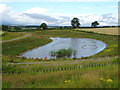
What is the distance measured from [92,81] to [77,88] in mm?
955

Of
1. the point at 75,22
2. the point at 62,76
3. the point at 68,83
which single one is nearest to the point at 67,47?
the point at 62,76

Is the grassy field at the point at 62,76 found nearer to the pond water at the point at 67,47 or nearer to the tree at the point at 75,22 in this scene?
the pond water at the point at 67,47

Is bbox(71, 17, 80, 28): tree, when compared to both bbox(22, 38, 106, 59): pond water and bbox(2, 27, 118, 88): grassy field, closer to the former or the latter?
bbox(22, 38, 106, 59): pond water

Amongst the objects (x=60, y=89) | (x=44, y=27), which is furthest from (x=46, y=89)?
(x=44, y=27)

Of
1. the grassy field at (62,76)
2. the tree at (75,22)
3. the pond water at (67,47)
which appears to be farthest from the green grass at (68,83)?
the tree at (75,22)

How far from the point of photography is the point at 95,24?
14638cm

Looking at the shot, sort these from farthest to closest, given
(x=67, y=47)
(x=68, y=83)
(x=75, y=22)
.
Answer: (x=75, y=22)
(x=67, y=47)
(x=68, y=83)

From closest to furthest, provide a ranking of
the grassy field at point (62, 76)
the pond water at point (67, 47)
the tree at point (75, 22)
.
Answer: the grassy field at point (62, 76)
the pond water at point (67, 47)
the tree at point (75, 22)

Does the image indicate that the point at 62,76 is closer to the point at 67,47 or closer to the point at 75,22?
the point at 67,47

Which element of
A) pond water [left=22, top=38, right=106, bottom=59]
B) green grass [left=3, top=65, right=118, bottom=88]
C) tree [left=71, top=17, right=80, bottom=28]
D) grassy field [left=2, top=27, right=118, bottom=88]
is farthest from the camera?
tree [left=71, top=17, right=80, bottom=28]

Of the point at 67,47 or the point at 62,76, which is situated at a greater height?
the point at 62,76

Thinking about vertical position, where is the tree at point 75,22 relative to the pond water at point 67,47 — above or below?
above

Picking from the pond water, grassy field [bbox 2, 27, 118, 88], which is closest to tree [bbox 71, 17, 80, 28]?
the pond water

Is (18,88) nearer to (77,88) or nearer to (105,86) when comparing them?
(77,88)
